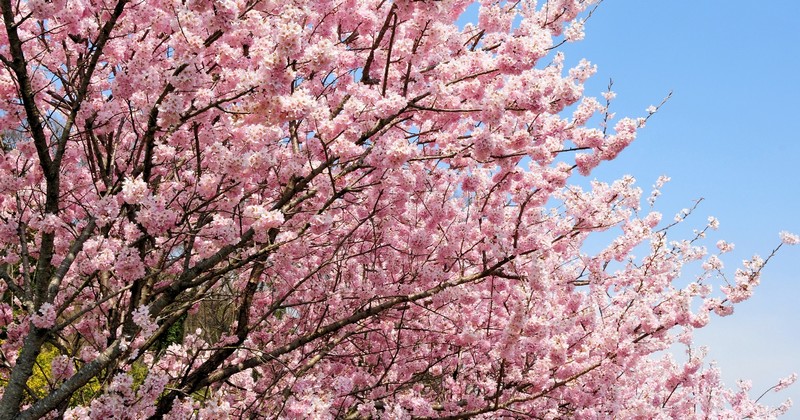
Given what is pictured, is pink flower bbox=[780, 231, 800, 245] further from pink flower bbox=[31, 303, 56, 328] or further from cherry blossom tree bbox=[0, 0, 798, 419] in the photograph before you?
pink flower bbox=[31, 303, 56, 328]

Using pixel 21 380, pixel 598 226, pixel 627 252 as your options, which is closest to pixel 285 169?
pixel 21 380

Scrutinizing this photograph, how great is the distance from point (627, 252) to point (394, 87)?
382 centimetres

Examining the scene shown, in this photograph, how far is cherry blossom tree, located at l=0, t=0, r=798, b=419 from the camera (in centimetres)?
464

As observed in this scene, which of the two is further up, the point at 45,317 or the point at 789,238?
the point at 789,238

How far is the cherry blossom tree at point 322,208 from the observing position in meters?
4.64

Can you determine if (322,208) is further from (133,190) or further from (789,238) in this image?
(789,238)

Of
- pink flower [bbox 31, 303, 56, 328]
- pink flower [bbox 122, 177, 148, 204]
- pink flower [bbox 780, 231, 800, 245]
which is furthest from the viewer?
pink flower [bbox 780, 231, 800, 245]

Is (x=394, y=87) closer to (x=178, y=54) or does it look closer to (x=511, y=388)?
(x=178, y=54)

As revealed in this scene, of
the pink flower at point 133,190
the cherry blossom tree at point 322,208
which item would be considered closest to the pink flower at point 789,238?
the cherry blossom tree at point 322,208

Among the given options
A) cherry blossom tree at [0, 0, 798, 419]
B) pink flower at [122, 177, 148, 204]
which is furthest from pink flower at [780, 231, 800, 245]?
pink flower at [122, 177, 148, 204]

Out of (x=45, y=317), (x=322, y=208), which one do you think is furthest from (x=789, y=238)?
(x=45, y=317)

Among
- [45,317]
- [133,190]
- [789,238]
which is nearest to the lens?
[133,190]

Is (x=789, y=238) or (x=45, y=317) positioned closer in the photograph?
(x=45, y=317)

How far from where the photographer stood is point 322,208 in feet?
16.2
